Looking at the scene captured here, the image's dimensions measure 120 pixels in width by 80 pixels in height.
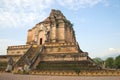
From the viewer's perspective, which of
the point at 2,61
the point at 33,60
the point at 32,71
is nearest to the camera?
the point at 32,71

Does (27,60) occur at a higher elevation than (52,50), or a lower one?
lower

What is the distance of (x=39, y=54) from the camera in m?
33.6

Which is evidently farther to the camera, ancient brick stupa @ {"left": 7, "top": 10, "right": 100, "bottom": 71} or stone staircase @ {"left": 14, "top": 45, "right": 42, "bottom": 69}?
ancient brick stupa @ {"left": 7, "top": 10, "right": 100, "bottom": 71}

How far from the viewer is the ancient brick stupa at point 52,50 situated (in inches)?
1160

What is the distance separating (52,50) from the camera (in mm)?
36375

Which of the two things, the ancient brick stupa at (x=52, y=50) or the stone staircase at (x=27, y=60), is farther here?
the ancient brick stupa at (x=52, y=50)

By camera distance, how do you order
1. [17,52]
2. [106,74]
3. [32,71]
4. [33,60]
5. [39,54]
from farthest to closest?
[17,52] → [39,54] → [33,60] → [32,71] → [106,74]

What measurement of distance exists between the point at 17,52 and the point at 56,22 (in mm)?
12348

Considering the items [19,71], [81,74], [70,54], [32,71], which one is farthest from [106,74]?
[19,71]

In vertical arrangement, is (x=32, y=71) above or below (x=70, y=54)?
below

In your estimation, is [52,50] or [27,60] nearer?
[27,60]

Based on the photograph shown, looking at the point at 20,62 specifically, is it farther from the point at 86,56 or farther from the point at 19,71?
the point at 86,56

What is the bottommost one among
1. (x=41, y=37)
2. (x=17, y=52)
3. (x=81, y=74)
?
(x=81, y=74)

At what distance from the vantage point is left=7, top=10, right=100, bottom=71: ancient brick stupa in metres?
29.5
